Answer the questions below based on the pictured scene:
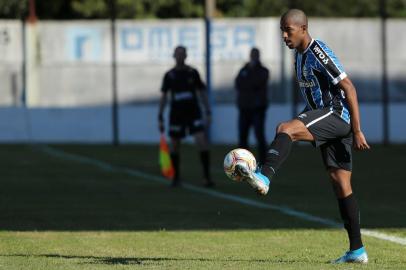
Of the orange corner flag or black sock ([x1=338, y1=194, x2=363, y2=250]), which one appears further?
the orange corner flag

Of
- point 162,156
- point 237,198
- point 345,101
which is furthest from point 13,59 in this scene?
point 345,101

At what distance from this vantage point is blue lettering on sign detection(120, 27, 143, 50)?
1075 inches

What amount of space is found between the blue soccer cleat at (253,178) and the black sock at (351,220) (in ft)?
3.70

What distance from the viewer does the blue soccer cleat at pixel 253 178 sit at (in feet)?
25.7

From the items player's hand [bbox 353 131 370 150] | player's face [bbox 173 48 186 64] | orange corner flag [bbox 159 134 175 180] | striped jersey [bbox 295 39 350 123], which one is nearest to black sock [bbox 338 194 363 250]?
player's hand [bbox 353 131 370 150]

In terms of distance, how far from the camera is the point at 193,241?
400 inches

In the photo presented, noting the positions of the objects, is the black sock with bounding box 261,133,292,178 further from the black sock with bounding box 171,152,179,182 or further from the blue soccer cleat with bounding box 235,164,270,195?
the black sock with bounding box 171,152,179,182

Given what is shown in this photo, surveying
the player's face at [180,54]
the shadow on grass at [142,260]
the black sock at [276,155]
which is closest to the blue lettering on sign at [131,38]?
the player's face at [180,54]

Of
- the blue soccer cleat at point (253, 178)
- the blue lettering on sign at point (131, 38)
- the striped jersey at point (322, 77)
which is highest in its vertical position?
the striped jersey at point (322, 77)

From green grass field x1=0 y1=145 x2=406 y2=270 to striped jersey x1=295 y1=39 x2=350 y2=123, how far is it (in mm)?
1191

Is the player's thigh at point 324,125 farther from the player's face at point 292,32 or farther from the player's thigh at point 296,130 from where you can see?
the player's face at point 292,32

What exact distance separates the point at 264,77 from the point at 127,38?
860cm

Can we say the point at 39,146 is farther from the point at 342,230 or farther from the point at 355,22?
the point at 342,230

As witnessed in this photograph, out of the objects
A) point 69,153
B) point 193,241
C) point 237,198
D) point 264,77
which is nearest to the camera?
point 193,241
